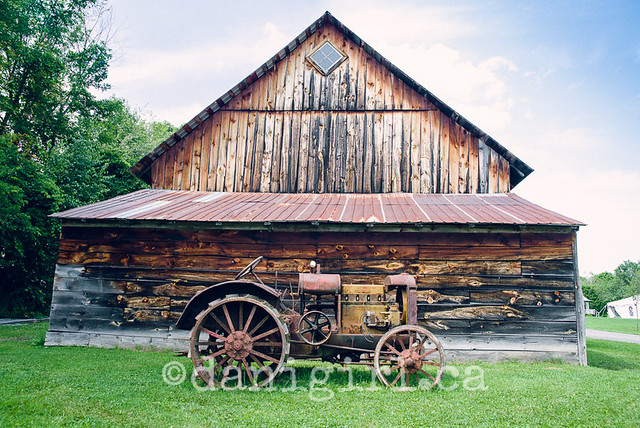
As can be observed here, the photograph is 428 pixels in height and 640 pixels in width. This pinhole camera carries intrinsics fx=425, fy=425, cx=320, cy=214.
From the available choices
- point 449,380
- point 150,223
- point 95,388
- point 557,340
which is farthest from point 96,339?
point 557,340

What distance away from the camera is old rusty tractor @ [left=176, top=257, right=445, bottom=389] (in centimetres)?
562

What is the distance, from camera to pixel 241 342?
18.4ft

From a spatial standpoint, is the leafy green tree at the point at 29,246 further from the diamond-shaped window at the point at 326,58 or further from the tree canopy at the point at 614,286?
the tree canopy at the point at 614,286

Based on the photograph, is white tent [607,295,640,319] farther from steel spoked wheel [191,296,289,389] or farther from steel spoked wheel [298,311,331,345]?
steel spoked wheel [191,296,289,389]

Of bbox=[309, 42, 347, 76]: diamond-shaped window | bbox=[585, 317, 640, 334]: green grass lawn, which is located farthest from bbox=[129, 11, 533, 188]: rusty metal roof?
bbox=[585, 317, 640, 334]: green grass lawn

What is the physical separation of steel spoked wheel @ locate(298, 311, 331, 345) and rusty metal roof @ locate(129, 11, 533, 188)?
24.0 ft

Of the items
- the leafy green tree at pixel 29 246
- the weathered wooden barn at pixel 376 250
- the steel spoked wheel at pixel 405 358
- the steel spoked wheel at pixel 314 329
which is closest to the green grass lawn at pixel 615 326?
the weathered wooden barn at pixel 376 250

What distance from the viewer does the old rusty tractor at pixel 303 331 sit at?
5.62 meters

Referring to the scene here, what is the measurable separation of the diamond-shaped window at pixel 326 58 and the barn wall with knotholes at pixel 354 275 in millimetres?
5477

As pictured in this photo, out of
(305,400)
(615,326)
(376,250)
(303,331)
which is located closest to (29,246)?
(376,250)

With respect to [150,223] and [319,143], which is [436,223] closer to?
[319,143]

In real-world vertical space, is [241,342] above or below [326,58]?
below

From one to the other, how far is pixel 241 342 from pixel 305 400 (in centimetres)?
117

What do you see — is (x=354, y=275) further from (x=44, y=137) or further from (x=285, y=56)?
(x=44, y=137)
